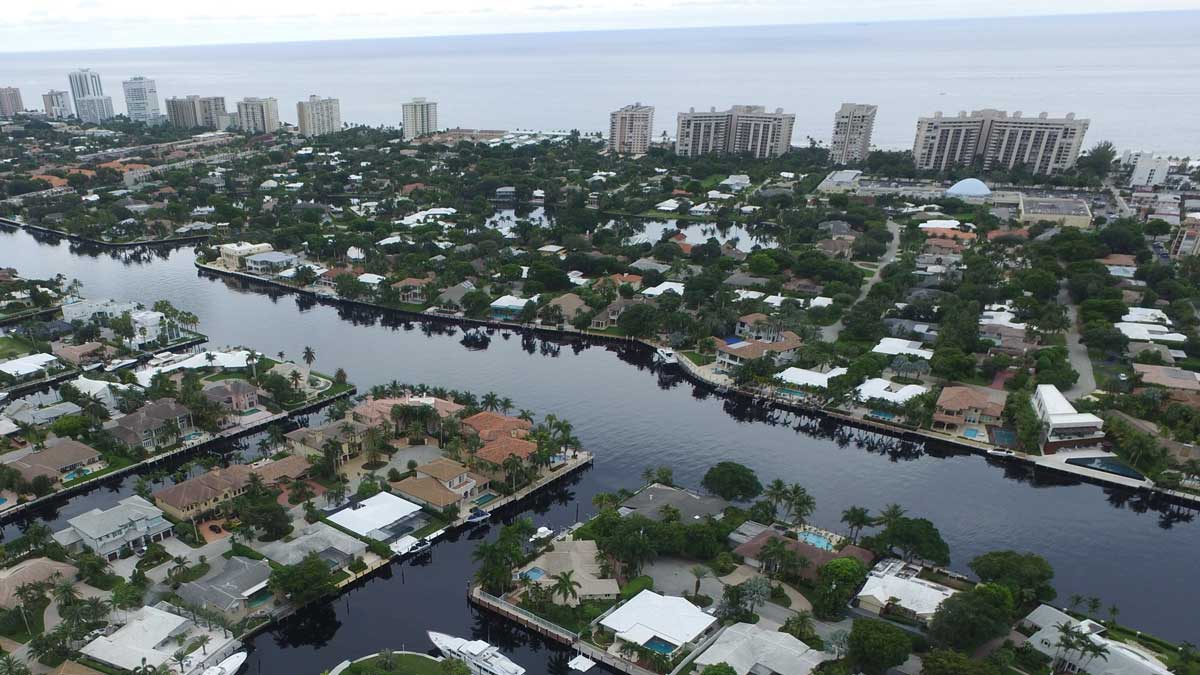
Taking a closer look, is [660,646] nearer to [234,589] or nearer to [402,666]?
[402,666]

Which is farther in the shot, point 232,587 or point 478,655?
point 232,587

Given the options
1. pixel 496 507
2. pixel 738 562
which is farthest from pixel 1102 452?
pixel 496 507

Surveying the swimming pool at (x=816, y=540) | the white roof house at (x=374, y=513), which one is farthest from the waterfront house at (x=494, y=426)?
the swimming pool at (x=816, y=540)

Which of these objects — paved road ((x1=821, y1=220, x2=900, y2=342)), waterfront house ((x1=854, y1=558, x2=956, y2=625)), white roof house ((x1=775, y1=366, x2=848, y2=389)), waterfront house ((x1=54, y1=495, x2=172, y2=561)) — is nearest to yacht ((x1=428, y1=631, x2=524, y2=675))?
waterfront house ((x1=854, y1=558, x2=956, y2=625))

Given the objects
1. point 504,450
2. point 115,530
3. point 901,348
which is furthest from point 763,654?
point 901,348

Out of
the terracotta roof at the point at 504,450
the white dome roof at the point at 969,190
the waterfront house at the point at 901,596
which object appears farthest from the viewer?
the white dome roof at the point at 969,190

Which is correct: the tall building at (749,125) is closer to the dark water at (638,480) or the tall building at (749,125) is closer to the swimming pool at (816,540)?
the dark water at (638,480)

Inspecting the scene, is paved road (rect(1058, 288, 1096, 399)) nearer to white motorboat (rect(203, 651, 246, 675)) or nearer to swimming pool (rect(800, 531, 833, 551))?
swimming pool (rect(800, 531, 833, 551))
